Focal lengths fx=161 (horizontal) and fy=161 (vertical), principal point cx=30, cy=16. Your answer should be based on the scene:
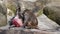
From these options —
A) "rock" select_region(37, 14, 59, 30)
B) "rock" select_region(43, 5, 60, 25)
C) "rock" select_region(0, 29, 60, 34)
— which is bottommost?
"rock" select_region(0, 29, 60, 34)

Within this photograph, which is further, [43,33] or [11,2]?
[11,2]

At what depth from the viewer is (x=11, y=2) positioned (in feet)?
6.59

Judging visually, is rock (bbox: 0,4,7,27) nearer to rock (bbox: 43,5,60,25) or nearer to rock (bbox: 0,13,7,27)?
rock (bbox: 0,13,7,27)

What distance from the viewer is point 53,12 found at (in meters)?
1.92

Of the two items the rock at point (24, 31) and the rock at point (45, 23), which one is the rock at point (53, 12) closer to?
the rock at point (45, 23)

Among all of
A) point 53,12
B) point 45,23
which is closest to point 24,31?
point 45,23

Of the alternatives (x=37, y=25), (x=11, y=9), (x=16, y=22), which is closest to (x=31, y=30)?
(x=37, y=25)

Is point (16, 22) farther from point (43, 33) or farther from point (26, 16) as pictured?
point (43, 33)

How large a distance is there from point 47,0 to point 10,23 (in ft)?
1.76

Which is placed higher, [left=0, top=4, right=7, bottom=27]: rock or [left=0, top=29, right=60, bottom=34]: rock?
[left=0, top=4, right=7, bottom=27]: rock

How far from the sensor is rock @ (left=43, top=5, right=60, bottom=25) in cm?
191

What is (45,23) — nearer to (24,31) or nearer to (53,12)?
(53,12)

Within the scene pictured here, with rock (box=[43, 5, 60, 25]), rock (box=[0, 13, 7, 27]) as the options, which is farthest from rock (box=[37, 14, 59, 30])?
rock (box=[0, 13, 7, 27])

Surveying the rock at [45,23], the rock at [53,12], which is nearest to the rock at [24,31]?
the rock at [45,23]
